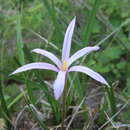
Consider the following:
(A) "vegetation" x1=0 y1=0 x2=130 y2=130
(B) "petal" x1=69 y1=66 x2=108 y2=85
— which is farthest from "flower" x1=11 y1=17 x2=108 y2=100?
(A) "vegetation" x1=0 y1=0 x2=130 y2=130

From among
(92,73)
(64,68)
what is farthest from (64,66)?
(92,73)

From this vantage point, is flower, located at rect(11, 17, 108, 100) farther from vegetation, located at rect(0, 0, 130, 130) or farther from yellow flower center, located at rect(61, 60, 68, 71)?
vegetation, located at rect(0, 0, 130, 130)

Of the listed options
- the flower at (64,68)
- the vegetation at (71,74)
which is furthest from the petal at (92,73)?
the vegetation at (71,74)

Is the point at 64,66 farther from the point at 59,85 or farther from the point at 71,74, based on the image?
the point at 71,74

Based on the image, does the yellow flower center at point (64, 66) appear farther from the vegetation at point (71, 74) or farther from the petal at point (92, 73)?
the vegetation at point (71, 74)

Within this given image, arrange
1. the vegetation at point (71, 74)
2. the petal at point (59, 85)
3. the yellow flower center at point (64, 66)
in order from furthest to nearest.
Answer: the vegetation at point (71, 74)
the yellow flower center at point (64, 66)
the petal at point (59, 85)

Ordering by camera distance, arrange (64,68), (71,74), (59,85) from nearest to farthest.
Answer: (59,85)
(64,68)
(71,74)

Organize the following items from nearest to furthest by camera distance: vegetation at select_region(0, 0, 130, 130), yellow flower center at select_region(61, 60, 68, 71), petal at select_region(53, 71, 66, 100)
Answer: petal at select_region(53, 71, 66, 100) → yellow flower center at select_region(61, 60, 68, 71) → vegetation at select_region(0, 0, 130, 130)

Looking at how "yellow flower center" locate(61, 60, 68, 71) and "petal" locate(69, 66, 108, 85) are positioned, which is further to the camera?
"yellow flower center" locate(61, 60, 68, 71)

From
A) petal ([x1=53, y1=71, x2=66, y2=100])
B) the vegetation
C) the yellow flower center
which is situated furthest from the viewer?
the vegetation

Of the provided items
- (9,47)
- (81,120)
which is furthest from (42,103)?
(9,47)

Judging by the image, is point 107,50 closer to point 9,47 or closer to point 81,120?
point 81,120
